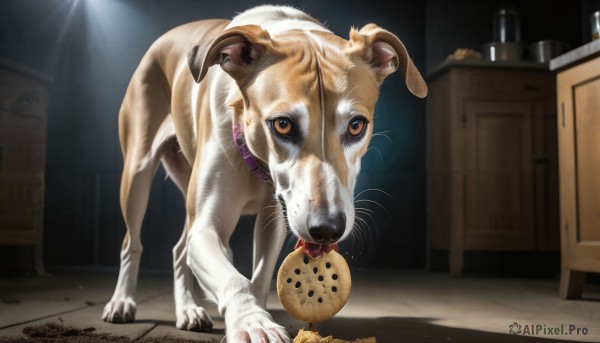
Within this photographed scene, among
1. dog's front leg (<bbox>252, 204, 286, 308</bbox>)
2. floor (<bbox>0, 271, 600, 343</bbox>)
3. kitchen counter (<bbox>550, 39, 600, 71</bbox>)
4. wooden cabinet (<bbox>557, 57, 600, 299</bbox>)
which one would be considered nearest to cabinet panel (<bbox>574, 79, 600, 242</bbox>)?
wooden cabinet (<bbox>557, 57, 600, 299</bbox>)

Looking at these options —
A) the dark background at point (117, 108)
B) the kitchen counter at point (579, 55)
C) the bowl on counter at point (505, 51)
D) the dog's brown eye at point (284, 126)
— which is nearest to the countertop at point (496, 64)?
the bowl on counter at point (505, 51)

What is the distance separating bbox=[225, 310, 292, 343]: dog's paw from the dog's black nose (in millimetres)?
202

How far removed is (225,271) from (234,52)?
22.1 inches

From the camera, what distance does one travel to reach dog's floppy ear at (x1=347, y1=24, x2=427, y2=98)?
1.70 metres

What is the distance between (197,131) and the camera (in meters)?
2.05

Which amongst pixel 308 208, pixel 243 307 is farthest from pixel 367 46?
pixel 243 307

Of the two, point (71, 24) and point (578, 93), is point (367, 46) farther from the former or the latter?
point (71, 24)

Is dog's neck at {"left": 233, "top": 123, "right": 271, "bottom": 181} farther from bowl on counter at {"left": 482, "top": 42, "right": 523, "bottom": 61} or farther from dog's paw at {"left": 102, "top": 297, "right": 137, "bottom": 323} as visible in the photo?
bowl on counter at {"left": 482, "top": 42, "right": 523, "bottom": 61}

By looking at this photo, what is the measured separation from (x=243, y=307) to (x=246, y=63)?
635 millimetres

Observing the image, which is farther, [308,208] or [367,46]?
[367,46]

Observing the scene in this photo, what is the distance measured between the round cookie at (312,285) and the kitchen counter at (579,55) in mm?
1731

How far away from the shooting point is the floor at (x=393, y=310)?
6.38 feet

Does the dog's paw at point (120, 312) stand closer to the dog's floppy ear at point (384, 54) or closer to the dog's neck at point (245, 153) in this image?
the dog's neck at point (245, 153)

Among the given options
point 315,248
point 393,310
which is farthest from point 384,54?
point 393,310
